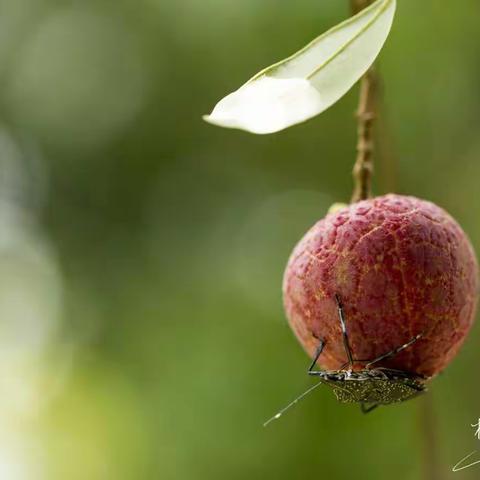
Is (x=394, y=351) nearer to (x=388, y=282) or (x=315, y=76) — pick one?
(x=388, y=282)

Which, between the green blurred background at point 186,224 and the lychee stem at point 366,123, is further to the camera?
the green blurred background at point 186,224

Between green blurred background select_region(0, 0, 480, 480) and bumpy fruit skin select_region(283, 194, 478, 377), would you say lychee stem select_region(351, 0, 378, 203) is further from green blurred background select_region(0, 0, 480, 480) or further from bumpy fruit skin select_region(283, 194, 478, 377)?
green blurred background select_region(0, 0, 480, 480)

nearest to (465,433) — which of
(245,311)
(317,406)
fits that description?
(317,406)

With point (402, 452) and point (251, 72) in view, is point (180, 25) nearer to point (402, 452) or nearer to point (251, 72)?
point (251, 72)

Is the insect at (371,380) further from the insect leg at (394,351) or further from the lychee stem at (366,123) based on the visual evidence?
the lychee stem at (366,123)

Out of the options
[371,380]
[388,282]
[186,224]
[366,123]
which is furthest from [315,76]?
[186,224]

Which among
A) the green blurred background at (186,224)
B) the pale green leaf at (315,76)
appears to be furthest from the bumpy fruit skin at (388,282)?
the green blurred background at (186,224)

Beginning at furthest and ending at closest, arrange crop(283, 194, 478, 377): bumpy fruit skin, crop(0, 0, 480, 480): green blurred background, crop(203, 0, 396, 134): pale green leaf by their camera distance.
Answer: crop(0, 0, 480, 480): green blurred background < crop(283, 194, 478, 377): bumpy fruit skin < crop(203, 0, 396, 134): pale green leaf

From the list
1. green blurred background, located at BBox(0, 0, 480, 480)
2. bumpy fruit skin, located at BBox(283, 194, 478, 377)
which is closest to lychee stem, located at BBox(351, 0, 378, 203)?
bumpy fruit skin, located at BBox(283, 194, 478, 377)
